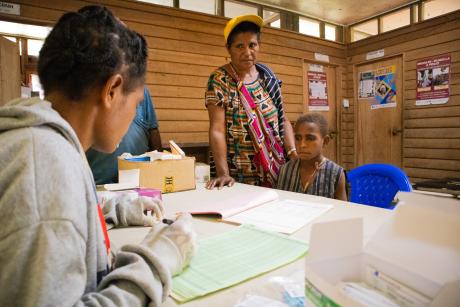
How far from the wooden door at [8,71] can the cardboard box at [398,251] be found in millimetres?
3873

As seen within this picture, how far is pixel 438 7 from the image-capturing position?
497 cm

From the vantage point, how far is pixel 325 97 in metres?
6.16

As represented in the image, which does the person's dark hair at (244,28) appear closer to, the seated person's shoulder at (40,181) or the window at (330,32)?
the seated person's shoulder at (40,181)

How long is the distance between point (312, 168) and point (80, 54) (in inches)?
66.9

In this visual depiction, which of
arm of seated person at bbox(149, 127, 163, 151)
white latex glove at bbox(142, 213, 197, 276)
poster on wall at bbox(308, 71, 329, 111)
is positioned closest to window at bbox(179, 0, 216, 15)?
poster on wall at bbox(308, 71, 329, 111)

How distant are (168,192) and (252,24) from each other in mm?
1178

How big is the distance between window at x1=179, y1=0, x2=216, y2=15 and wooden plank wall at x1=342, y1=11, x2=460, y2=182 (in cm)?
316

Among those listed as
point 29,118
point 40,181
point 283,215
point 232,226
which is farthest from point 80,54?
point 283,215

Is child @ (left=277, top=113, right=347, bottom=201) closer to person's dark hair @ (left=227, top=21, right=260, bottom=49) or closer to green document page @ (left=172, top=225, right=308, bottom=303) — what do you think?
person's dark hair @ (left=227, top=21, right=260, bottom=49)

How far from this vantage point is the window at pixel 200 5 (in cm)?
451

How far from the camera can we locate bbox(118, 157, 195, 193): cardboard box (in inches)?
66.7

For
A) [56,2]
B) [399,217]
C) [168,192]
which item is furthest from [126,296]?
[56,2]

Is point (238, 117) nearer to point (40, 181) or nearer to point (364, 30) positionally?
point (40, 181)

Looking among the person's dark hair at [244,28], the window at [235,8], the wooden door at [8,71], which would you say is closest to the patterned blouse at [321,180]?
the person's dark hair at [244,28]
